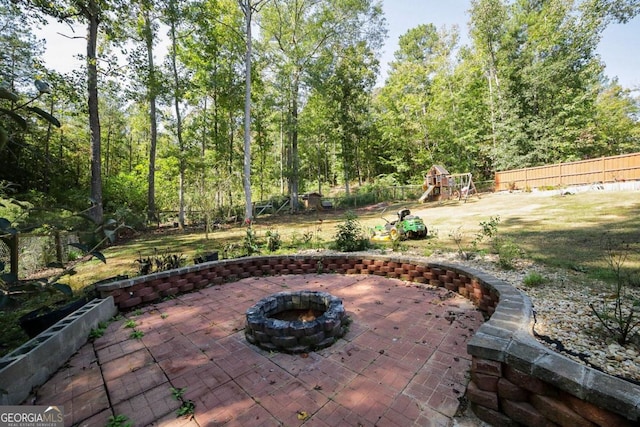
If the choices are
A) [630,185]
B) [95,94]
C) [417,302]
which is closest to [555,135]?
[630,185]

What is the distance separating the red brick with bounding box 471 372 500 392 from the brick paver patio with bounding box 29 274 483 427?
0.25 meters

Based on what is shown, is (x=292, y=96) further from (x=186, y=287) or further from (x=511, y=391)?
(x=511, y=391)

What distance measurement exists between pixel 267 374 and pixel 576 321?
304 centimetres

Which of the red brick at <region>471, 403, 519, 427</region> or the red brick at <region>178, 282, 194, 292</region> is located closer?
the red brick at <region>471, 403, 519, 427</region>

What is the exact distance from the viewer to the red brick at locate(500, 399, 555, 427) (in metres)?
1.54

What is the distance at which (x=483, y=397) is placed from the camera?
1.75 m

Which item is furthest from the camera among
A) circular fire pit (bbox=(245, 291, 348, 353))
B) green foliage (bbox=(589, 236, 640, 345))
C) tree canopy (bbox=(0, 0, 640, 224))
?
Answer: tree canopy (bbox=(0, 0, 640, 224))

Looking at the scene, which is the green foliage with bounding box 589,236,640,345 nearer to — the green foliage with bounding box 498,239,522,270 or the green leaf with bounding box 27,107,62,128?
the green foliage with bounding box 498,239,522,270

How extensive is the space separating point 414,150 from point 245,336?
2492cm

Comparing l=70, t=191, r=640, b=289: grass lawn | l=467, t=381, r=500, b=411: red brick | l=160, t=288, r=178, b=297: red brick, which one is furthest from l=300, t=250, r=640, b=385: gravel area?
l=160, t=288, r=178, b=297: red brick

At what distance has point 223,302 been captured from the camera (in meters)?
3.82

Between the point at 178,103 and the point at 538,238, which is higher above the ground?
the point at 178,103

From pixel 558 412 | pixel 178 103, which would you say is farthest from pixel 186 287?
pixel 178 103
